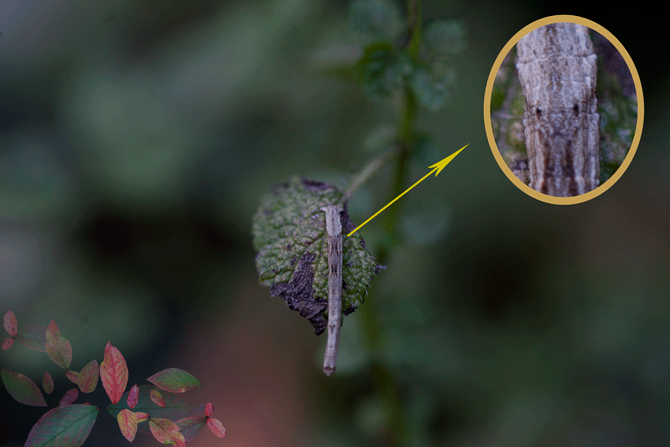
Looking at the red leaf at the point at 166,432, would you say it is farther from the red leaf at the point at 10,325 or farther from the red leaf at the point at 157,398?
the red leaf at the point at 10,325

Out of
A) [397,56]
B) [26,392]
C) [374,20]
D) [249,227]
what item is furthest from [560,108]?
[249,227]

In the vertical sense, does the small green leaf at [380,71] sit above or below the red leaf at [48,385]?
above

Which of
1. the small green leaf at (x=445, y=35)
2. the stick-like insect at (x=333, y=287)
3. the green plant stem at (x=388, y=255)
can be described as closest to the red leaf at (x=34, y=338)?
the stick-like insect at (x=333, y=287)

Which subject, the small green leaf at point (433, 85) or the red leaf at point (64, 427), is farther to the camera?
the small green leaf at point (433, 85)

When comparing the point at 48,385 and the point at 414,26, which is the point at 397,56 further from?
the point at 48,385

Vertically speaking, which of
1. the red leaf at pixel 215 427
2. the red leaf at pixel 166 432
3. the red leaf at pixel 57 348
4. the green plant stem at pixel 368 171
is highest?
the green plant stem at pixel 368 171

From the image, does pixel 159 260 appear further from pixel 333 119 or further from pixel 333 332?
pixel 333 332

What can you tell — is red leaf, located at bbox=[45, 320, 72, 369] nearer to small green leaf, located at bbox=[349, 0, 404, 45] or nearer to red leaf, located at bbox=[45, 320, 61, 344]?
red leaf, located at bbox=[45, 320, 61, 344]
